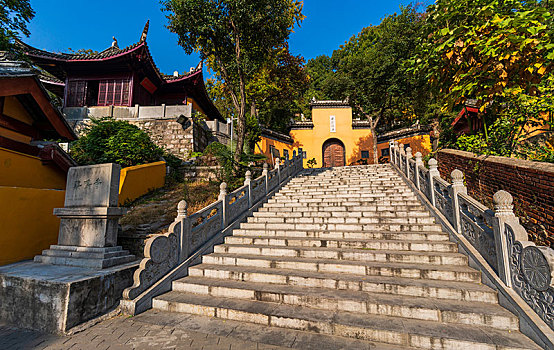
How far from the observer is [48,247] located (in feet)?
17.0

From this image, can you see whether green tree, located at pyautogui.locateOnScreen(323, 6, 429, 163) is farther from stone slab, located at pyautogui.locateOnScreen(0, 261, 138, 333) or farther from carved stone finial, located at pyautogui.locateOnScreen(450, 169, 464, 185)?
stone slab, located at pyautogui.locateOnScreen(0, 261, 138, 333)

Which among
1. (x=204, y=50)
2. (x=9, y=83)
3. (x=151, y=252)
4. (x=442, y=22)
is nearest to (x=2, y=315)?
(x=151, y=252)

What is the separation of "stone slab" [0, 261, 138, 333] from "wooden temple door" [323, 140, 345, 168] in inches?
815

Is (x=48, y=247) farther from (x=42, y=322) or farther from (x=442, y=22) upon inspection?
(x=442, y=22)

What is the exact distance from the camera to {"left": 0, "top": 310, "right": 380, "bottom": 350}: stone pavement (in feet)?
9.40

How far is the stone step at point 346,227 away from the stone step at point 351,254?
0.92 meters

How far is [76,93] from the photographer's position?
16641mm

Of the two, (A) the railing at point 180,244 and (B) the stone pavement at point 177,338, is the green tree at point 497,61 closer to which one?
(B) the stone pavement at point 177,338

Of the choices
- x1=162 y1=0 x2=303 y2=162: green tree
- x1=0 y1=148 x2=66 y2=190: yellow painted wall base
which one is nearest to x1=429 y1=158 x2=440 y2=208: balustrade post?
x1=162 y1=0 x2=303 y2=162: green tree

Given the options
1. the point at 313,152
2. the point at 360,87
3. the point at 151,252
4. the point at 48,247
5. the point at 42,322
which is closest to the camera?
the point at 42,322

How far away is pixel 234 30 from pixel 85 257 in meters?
9.76

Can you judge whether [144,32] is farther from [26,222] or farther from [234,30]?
[26,222]

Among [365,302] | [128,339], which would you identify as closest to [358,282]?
[365,302]

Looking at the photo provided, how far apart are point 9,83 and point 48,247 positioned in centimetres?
389
